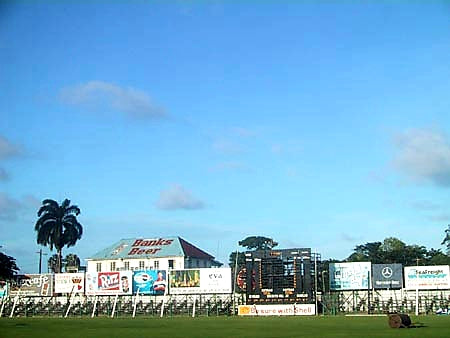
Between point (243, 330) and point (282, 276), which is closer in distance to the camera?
point (243, 330)

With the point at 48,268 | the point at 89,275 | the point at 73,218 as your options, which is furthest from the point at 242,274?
the point at 48,268

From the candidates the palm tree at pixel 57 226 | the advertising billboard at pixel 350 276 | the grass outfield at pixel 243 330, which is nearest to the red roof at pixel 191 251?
the palm tree at pixel 57 226

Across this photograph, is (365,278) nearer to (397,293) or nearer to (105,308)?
(397,293)

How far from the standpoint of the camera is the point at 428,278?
66562 mm

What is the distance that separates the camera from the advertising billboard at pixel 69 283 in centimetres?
7694

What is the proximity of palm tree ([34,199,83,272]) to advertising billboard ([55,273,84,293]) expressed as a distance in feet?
64.6

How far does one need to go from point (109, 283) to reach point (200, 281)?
1037cm

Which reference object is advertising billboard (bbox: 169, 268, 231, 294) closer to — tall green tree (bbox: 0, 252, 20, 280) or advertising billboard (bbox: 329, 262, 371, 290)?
advertising billboard (bbox: 329, 262, 371, 290)

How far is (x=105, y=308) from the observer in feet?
241

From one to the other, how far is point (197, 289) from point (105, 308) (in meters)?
10.1

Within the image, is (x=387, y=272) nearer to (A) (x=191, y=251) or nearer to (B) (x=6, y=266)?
(A) (x=191, y=251)

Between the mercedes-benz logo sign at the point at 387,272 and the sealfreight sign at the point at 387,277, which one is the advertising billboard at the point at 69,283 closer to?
the sealfreight sign at the point at 387,277

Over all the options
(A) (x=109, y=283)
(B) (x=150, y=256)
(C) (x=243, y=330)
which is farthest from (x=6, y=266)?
(B) (x=150, y=256)

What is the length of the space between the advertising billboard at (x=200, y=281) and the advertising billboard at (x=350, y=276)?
10.4m
